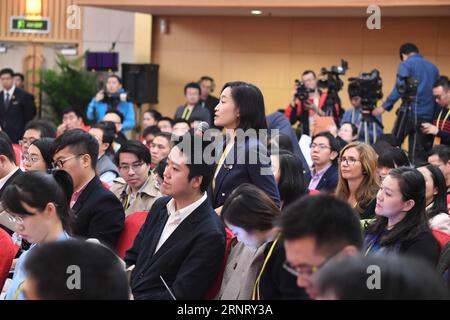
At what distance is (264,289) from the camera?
2.98 metres

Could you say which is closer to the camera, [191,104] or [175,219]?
[175,219]

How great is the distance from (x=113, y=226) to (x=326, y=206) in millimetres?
1994

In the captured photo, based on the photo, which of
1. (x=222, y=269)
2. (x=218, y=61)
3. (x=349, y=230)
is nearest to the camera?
(x=349, y=230)

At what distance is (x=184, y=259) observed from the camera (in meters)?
3.24

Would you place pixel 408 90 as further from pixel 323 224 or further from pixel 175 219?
pixel 323 224

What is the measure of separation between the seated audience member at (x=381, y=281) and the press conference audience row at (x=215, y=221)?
12.6 inches

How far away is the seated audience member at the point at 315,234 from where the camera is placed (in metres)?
1.97

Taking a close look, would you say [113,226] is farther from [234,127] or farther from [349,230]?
[349,230]

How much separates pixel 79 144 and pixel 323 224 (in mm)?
2355

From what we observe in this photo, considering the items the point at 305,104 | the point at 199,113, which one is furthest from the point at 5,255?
the point at 199,113

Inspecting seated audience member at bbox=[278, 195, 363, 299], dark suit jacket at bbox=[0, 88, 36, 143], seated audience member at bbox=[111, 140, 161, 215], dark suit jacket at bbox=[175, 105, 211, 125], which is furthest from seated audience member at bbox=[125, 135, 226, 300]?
dark suit jacket at bbox=[0, 88, 36, 143]

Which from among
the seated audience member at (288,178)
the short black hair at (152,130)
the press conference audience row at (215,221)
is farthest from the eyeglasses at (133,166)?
the short black hair at (152,130)

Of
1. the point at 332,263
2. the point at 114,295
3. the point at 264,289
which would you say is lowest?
the point at 264,289
